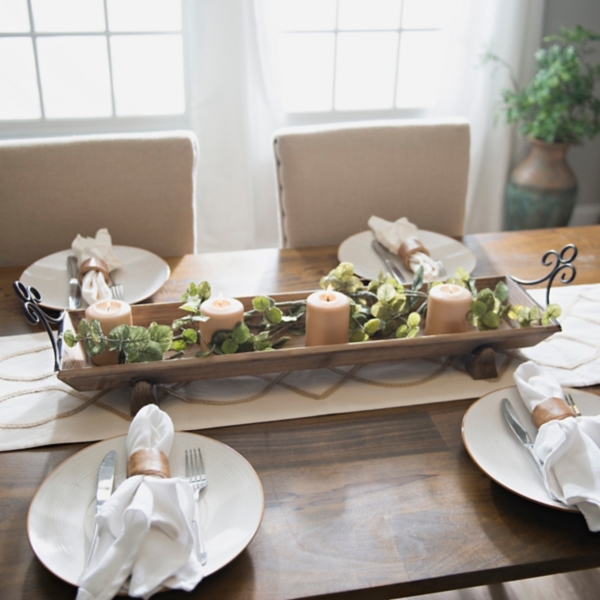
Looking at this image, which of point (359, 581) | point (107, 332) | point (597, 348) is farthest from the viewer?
point (597, 348)

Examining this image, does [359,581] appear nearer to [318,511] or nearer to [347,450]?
[318,511]

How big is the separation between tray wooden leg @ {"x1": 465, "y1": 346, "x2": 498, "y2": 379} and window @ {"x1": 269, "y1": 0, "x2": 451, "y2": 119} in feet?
5.74

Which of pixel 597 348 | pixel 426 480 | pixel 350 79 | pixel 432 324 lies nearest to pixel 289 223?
pixel 432 324

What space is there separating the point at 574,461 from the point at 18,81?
7.65 ft

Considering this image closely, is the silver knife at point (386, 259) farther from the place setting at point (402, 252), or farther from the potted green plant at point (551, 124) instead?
the potted green plant at point (551, 124)

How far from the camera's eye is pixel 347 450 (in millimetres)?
909

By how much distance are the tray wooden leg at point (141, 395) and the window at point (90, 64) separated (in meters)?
1.82

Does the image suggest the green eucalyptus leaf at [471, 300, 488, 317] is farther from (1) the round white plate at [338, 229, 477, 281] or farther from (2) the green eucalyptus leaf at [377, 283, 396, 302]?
(1) the round white plate at [338, 229, 477, 281]

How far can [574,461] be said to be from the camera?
0.82 meters

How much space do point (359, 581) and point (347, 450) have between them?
0.21 meters

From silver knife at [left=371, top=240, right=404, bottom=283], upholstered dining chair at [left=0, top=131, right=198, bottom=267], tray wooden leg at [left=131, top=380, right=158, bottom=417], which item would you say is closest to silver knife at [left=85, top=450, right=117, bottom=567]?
tray wooden leg at [left=131, top=380, right=158, bottom=417]

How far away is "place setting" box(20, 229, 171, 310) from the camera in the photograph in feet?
4.08

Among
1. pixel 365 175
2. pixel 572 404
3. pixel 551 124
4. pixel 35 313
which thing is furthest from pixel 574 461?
Result: pixel 551 124

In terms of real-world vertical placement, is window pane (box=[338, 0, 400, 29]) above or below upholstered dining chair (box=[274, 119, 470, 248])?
above
